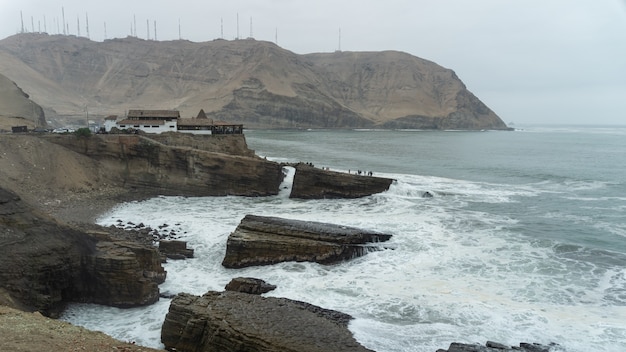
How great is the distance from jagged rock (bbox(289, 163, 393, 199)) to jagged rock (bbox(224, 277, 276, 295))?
20482 mm

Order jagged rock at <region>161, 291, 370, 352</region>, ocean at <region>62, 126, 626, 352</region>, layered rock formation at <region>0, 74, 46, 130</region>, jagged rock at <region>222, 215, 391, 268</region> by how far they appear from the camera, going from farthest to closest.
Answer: layered rock formation at <region>0, 74, 46, 130</region>
jagged rock at <region>222, 215, 391, 268</region>
ocean at <region>62, 126, 626, 352</region>
jagged rock at <region>161, 291, 370, 352</region>

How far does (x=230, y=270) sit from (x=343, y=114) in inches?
7023

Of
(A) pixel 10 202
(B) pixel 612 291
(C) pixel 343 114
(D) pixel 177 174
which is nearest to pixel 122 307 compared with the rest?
(A) pixel 10 202

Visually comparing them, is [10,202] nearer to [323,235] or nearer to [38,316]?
[38,316]

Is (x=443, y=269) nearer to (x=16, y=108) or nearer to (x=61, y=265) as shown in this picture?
(x=61, y=265)

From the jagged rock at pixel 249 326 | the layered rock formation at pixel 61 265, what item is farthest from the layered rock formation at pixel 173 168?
the jagged rock at pixel 249 326

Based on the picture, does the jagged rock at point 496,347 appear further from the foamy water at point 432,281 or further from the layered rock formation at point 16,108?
the layered rock formation at point 16,108

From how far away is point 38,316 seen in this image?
13.0m

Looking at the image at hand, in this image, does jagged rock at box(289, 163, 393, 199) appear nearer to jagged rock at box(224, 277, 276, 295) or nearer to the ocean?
the ocean

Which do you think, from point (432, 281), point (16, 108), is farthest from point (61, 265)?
point (16, 108)

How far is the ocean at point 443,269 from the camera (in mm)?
15930

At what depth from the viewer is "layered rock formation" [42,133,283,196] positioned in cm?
3966

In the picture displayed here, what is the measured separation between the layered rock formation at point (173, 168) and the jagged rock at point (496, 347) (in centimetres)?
2767

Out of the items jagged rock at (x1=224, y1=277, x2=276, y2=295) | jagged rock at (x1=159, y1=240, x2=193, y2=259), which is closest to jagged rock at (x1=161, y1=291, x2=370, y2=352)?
jagged rock at (x1=224, y1=277, x2=276, y2=295)
